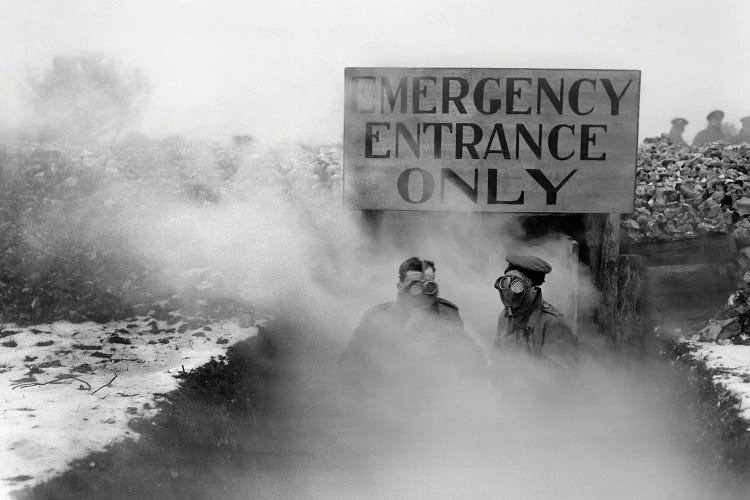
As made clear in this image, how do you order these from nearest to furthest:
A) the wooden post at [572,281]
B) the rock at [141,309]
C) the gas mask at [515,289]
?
the gas mask at [515,289] → the wooden post at [572,281] → the rock at [141,309]

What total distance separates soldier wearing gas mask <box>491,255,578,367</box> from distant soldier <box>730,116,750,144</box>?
8975 mm

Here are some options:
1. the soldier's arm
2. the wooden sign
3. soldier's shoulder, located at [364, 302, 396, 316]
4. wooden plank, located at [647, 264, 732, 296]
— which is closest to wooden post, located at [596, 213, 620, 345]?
the wooden sign

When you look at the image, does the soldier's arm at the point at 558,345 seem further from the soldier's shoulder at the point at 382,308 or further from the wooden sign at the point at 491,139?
the wooden sign at the point at 491,139

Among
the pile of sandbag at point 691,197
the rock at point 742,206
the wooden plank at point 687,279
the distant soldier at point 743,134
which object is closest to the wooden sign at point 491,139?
the wooden plank at point 687,279

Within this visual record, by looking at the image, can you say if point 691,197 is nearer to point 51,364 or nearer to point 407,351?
point 407,351

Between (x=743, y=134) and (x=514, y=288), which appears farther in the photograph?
(x=743, y=134)

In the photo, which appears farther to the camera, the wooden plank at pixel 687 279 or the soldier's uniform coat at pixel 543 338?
the wooden plank at pixel 687 279

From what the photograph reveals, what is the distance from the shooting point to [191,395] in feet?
17.1

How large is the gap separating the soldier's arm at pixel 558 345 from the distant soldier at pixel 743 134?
29.6ft

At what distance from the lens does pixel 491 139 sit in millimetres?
6465

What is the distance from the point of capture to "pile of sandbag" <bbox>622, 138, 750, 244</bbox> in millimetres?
8062

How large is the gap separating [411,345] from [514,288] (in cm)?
108

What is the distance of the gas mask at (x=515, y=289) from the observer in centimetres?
528

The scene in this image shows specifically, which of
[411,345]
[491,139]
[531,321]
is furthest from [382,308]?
[491,139]
